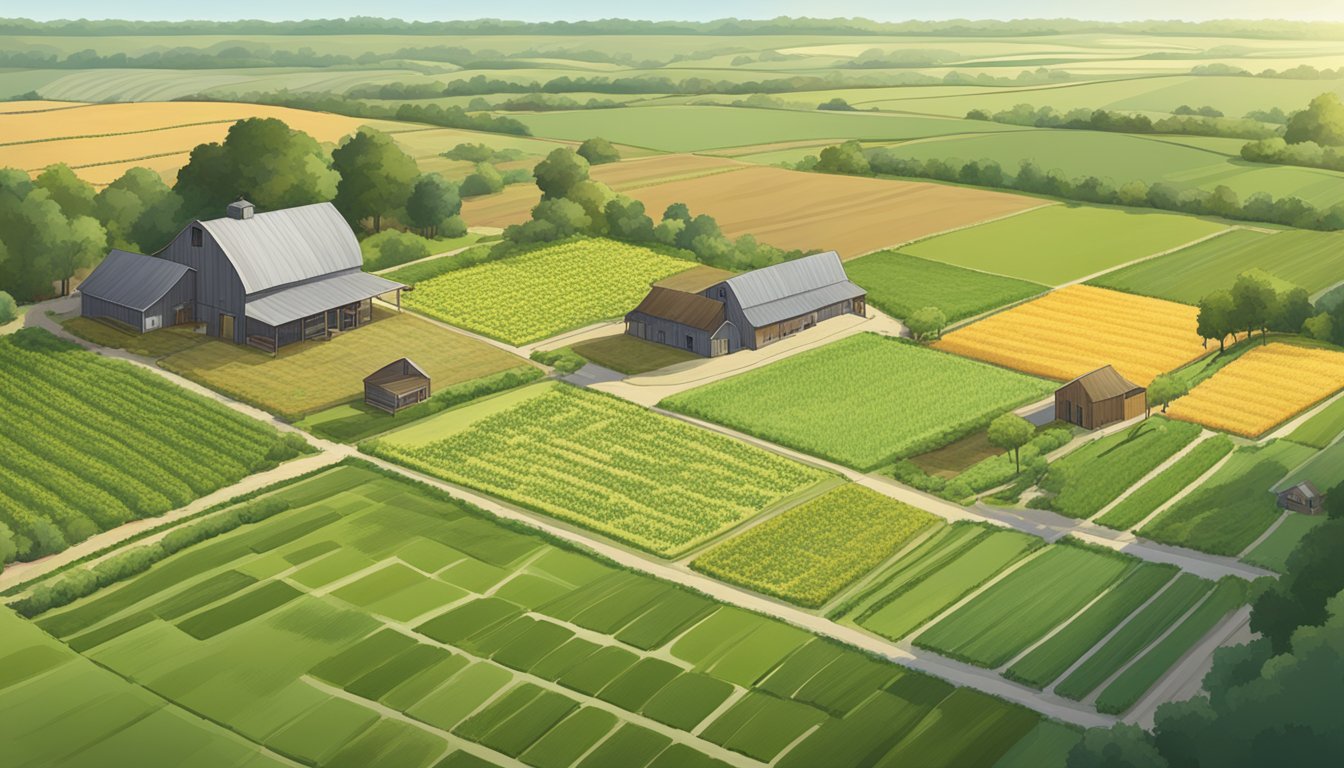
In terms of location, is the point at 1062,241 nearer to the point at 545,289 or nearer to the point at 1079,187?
the point at 1079,187

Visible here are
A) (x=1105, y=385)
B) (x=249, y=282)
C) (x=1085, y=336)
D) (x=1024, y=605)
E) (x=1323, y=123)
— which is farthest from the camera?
(x=1323, y=123)

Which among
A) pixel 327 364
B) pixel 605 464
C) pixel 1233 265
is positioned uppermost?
pixel 1233 265

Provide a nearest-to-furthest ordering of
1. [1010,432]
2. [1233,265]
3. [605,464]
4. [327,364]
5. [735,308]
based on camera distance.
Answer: [1010,432]
[605,464]
[327,364]
[735,308]
[1233,265]

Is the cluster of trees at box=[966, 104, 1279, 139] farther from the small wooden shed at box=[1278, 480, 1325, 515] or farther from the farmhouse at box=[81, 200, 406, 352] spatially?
the small wooden shed at box=[1278, 480, 1325, 515]

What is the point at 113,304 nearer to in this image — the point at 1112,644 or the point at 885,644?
the point at 885,644

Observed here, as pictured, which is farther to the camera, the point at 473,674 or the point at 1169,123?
the point at 1169,123

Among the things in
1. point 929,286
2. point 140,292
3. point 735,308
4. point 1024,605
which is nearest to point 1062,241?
point 929,286

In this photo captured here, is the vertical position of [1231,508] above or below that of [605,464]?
above

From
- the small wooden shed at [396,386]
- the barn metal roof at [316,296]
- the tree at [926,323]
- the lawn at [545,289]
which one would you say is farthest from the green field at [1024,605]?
the barn metal roof at [316,296]
